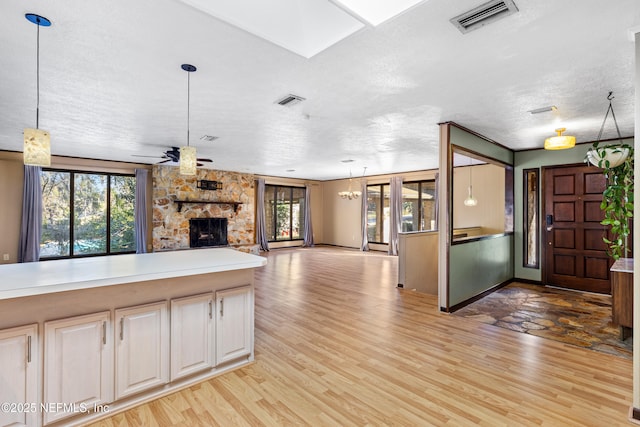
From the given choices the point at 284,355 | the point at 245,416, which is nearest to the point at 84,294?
the point at 245,416

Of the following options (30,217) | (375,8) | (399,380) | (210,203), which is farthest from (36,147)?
(210,203)

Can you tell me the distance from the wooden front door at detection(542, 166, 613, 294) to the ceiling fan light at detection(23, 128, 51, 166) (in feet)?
23.5

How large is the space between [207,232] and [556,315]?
27.4ft

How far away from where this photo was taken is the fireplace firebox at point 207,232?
9.05 m

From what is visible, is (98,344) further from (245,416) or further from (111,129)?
(111,129)

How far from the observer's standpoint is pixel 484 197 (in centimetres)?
744

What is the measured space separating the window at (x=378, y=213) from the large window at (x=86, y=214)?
7276 millimetres

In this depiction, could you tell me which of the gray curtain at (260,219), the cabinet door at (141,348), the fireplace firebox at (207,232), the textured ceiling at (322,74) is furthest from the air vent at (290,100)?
the gray curtain at (260,219)

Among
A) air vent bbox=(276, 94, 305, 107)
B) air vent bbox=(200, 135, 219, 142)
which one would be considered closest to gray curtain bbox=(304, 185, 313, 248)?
air vent bbox=(200, 135, 219, 142)

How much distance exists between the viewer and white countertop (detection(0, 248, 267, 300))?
1.79 m

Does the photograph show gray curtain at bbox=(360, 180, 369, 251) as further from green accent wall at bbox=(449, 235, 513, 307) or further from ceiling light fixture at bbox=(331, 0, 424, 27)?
ceiling light fixture at bbox=(331, 0, 424, 27)

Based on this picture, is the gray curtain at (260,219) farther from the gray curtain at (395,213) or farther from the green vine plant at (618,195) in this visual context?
the green vine plant at (618,195)

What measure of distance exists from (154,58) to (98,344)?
7.31 ft

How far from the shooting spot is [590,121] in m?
4.18
